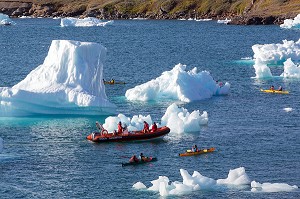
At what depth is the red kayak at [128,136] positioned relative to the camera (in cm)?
6944

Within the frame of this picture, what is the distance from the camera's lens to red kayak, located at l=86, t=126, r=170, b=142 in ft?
228

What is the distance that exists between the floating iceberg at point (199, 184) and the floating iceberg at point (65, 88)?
21.6 m

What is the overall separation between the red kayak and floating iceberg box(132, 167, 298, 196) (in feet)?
43.3

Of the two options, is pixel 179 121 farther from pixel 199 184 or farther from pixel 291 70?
pixel 291 70

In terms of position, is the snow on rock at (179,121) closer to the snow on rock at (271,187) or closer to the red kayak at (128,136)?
the red kayak at (128,136)

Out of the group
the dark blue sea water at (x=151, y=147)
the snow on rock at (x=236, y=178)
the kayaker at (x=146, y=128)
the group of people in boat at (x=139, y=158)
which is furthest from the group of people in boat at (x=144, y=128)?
the snow on rock at (x=236, y=178)

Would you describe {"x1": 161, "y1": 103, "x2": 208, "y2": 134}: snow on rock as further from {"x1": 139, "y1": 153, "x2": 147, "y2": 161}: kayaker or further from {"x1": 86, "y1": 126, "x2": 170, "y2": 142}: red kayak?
{"x1": 139, "y1": 153, "x2": 147, "y2": 161}: kayaker

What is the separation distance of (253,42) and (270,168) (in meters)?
100

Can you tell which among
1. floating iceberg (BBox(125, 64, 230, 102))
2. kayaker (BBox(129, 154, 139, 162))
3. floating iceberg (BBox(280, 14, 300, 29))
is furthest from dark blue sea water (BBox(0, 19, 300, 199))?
floating iceberg (BBox(280, 14, 300, 29))

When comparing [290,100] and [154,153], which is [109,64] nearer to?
[290,100]

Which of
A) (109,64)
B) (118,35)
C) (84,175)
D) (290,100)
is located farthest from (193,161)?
(118,35)

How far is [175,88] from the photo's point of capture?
87688 millimetres

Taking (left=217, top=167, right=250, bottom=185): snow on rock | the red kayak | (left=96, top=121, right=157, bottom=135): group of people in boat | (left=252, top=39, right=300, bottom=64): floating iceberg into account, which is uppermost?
(left=252, top=39, right=300, bottom=64): floating iceberg

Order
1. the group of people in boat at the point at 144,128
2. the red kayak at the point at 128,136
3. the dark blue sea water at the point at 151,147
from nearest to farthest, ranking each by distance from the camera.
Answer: the dark blue sea water at the point at 151,147 → the red kayak at the point at 128,136 → the group of people in boat at the point at 144,128
